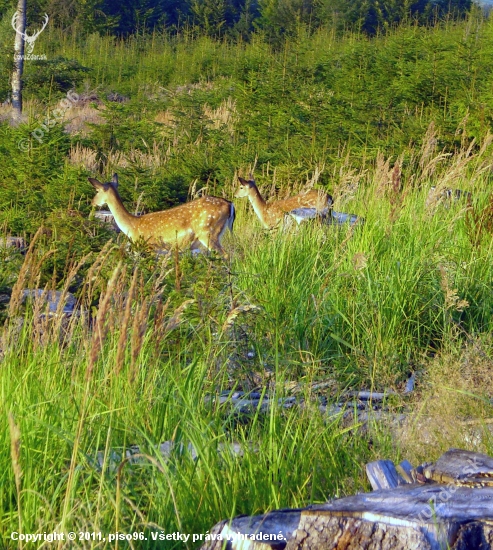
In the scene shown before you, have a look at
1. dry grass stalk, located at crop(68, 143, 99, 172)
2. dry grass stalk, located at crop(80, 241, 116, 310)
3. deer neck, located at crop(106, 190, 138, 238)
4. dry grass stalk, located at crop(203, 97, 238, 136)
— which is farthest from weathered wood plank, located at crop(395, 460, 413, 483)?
dry grass stalk, located at crop(203, 97, 238, 136)

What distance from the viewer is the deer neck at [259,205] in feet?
34.2

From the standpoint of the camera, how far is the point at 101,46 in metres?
31.8

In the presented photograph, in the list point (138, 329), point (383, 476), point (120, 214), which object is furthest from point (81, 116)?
point (383, 476)

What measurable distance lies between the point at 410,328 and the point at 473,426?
1.68 meters

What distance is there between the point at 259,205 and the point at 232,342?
602 cm

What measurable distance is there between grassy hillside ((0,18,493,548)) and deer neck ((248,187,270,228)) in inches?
30.7

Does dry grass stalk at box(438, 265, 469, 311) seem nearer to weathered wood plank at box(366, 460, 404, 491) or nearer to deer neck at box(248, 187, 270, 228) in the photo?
weathered wood plank at box(366, 460, 404, 491)

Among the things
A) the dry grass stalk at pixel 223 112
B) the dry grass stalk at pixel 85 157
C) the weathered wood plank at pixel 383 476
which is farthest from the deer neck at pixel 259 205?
the dry grass stalk at pixel 223 112

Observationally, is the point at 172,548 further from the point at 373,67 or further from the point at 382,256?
the point at 373,67

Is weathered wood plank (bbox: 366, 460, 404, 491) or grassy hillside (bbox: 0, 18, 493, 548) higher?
weathered wood plank (bbox: 366, 460, 404, 491)

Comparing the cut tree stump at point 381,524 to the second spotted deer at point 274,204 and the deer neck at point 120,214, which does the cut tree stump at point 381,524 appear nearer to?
the second spotted deer at point 274,204

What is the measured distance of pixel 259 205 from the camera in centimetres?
1061

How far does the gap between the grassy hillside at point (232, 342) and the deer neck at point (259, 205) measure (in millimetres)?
781

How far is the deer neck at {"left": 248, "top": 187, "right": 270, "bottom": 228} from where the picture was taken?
1042 centimetres
